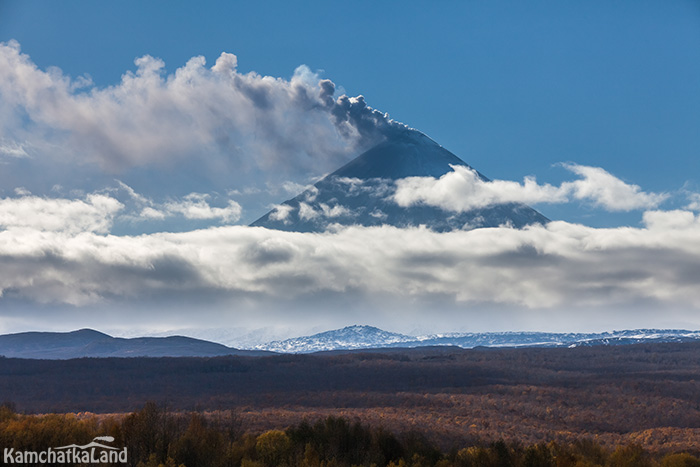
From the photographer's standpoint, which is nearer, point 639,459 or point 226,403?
point 639,459

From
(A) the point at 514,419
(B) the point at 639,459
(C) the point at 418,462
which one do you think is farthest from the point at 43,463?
(A) the point at 514,419

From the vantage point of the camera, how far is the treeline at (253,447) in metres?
50.8

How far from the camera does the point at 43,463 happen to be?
44.7 meters

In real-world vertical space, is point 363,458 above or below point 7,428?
below

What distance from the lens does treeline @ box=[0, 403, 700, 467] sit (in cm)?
5075

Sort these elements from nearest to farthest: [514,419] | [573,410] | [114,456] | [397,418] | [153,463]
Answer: [153,463]
[114,456]
[397,418]
[514,419]
[573,410]

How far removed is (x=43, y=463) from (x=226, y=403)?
14189 cm

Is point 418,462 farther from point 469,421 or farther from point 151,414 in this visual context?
point 469,421

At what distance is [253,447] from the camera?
66125 mm

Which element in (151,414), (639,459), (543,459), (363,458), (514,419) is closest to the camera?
(151,414)

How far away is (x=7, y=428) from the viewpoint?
5088 cm

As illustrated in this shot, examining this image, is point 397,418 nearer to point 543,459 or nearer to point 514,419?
point 514,419

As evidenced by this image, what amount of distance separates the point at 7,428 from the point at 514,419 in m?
136

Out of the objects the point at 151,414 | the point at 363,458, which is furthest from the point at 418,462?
the point at 151,414
